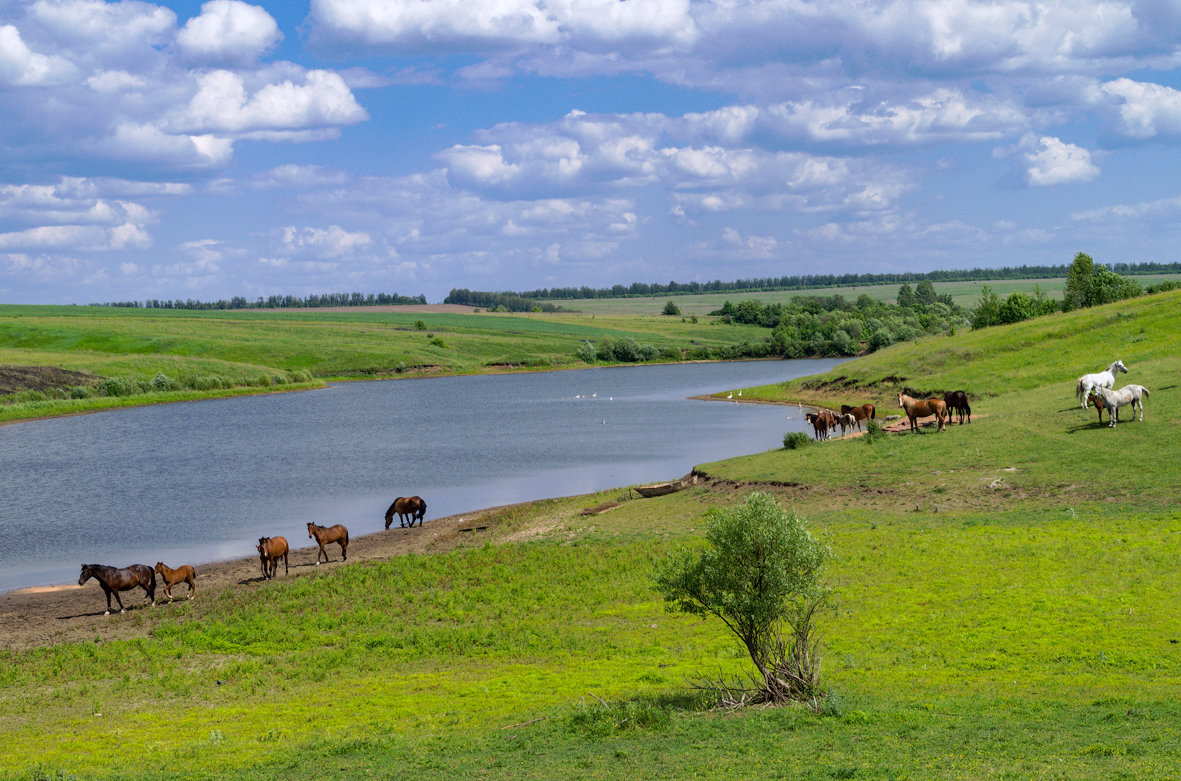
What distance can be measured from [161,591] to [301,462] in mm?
31056

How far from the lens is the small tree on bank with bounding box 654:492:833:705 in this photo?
14.6m

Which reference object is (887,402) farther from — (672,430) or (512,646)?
(512,646)

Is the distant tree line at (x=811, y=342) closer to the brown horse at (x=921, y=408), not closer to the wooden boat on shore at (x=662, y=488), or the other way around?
the brown horse at (x=921, y=408)

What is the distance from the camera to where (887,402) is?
66.8m

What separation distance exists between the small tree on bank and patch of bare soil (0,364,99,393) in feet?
357

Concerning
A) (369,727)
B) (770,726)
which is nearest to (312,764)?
(369,727)

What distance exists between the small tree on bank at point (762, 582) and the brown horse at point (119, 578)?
59.0 feet

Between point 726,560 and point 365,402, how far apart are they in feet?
315

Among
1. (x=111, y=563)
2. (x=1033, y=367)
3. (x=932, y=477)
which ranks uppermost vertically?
(x=1033, y=367)

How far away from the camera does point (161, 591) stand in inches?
1131

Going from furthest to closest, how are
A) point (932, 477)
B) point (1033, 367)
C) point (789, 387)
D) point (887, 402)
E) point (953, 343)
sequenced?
point (789, 387) → point (953, 343) → point (887, 402) → point (1033, 367) → point (932, 477)

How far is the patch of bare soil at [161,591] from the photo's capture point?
24281mm

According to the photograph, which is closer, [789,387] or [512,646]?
[512,646]

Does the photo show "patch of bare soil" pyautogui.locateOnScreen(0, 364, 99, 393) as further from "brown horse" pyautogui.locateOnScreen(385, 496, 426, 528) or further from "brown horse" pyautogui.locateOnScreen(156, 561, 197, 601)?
"brown horse" pyautogui.locateOnScreen(156, 561, 197, 601)
